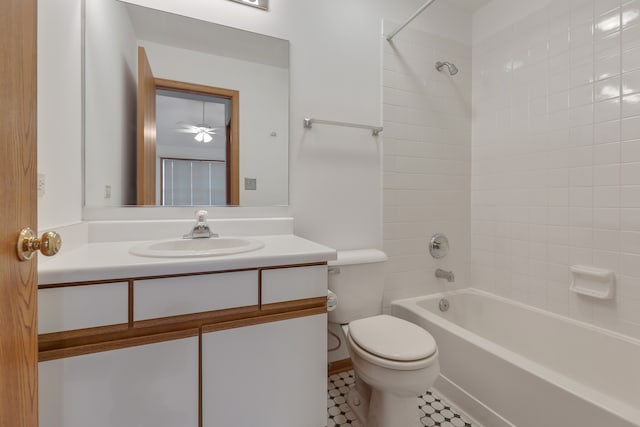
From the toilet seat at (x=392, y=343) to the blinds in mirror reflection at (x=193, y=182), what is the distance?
0.92 m

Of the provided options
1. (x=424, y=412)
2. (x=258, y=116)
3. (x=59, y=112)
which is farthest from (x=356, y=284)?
(x=59, y=112)

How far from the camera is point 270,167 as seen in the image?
1603 millimetres

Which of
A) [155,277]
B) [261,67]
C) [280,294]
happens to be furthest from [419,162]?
[155,277]

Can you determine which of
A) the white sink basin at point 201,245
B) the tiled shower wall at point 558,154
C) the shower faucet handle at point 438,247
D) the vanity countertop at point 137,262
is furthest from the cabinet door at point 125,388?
the tiled shower wall at point 558,154

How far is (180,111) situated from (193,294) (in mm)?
946

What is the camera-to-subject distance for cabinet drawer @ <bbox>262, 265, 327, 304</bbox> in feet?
3.36

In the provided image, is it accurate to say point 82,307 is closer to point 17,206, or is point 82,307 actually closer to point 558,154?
point 17,206

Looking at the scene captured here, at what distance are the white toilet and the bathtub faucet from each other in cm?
61

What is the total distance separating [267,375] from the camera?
3.36 feet

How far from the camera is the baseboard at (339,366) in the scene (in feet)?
5.88

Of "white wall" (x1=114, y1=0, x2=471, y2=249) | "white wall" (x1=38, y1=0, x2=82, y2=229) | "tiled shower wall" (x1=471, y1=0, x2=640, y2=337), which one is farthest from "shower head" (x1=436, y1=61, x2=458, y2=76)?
"white wall" (x1=38, y1=0, x2=82, y2=229)

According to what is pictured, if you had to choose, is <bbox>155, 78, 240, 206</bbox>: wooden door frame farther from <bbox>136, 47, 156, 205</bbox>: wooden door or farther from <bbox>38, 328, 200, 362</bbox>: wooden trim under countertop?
<bbox>38, 328, 200, 362</bbox>: wooden trim under countertop

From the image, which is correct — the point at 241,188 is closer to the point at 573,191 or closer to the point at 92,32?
the point at 92,32

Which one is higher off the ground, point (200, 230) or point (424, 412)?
point (200, 230)
